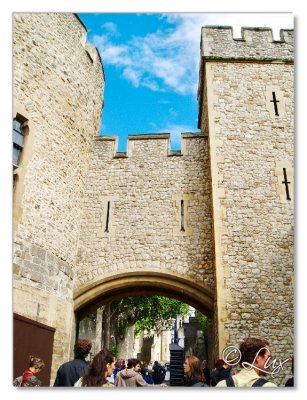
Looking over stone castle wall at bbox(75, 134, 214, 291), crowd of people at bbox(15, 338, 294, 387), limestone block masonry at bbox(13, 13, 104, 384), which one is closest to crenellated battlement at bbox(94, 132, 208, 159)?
stone castle wall at bbox(75, 134, 214, 291)

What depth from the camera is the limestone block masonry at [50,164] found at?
522 centimetres

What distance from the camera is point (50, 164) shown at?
5.93 meters

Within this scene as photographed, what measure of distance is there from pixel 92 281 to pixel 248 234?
281 centimetres

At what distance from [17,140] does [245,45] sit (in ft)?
16.8

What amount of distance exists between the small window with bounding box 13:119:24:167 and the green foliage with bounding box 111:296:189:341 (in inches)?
398

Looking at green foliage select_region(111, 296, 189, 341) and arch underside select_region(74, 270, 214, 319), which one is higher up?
arch underside select_region(74, 270, 214, 319)

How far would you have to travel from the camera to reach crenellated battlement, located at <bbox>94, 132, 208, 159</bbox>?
7.50 m

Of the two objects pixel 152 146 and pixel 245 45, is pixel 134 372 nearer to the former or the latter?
pixel 152 146

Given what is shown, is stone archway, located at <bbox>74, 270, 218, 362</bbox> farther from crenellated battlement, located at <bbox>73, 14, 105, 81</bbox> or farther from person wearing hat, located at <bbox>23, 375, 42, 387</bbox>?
crenellated battlement, located at <bbox>73, 14, 105, 81</bbox>

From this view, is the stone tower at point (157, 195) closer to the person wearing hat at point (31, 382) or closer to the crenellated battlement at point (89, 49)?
the crenellated battlement at point (89, 49)

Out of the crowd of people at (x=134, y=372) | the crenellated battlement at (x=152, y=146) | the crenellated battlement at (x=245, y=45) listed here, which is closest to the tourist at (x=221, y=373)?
the crowd of people at (x=134, y=372)
